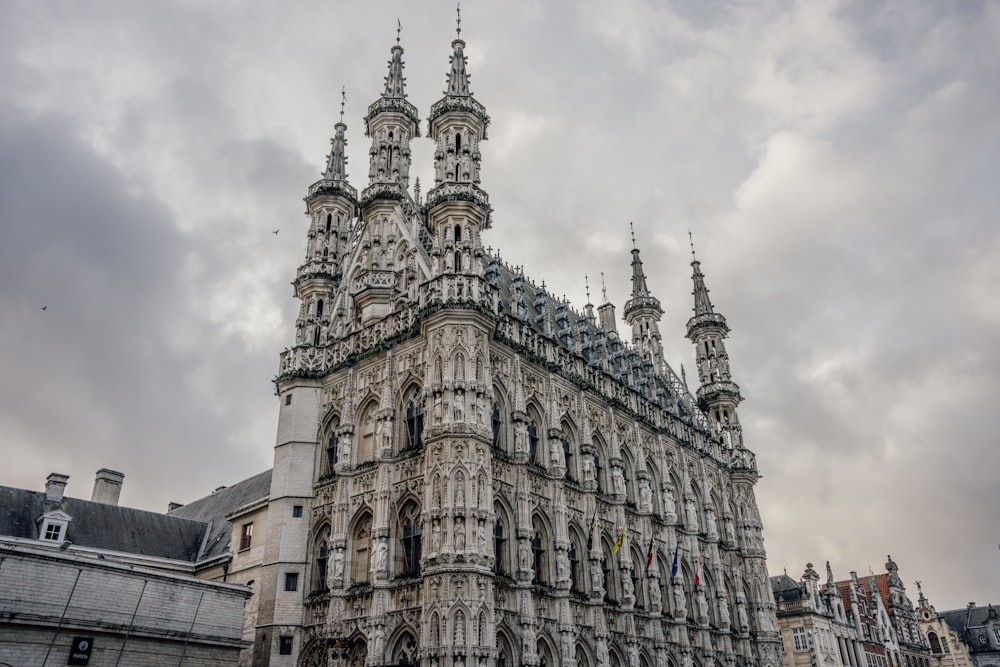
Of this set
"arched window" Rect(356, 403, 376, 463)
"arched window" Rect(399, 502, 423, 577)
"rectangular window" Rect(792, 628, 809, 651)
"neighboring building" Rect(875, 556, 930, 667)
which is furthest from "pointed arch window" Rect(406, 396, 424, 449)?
"neighboring building" Rect(875, 556, 930, 667)

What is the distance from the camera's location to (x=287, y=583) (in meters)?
32.8

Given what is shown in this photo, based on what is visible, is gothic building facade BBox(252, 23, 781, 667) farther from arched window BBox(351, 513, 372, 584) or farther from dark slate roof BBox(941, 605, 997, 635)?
dark slate roof BBox(941, 605, 997, 635)

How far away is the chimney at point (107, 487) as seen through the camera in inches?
1960

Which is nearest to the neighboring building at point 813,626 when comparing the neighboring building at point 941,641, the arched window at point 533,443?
the neighboring building at point 941,641

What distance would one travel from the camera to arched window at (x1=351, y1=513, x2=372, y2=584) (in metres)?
31.3

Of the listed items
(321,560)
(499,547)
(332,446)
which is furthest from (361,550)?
(499,547)

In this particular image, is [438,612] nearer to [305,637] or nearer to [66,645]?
[305,637]

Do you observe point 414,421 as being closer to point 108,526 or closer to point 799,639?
point 108,526

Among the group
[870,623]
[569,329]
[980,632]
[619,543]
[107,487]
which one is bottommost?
[619,543]

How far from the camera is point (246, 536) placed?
3762cm

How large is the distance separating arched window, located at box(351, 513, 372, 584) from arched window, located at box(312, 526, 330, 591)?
1.17m

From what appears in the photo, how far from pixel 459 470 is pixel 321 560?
827cm

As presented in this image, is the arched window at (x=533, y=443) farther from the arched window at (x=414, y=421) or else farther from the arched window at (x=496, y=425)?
the arched window at (x=414, y=421)

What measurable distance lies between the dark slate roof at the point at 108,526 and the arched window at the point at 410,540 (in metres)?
18.7
